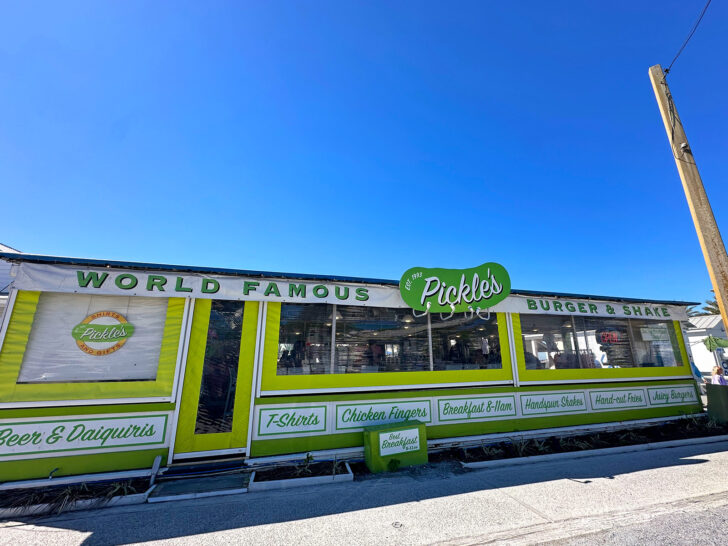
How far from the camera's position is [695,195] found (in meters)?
5.04

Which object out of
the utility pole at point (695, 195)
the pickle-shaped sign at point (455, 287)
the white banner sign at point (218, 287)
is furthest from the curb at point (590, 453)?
the utility pole at point (695, 195)

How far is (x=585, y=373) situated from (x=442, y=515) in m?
6.49

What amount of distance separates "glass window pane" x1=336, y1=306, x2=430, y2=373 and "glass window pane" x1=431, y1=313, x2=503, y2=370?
12.8 inches

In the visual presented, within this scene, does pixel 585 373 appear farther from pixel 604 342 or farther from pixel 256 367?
pixel 256 367

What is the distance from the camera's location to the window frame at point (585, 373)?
771 cm

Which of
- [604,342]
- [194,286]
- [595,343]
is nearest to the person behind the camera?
[194,286]

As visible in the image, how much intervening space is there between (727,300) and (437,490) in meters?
5.17

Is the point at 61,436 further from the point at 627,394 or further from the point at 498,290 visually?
the point at 627,394

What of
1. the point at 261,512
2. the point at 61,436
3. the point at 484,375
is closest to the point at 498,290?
the point at 484,375

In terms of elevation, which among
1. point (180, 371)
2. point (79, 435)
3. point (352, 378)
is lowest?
point (79, 435)

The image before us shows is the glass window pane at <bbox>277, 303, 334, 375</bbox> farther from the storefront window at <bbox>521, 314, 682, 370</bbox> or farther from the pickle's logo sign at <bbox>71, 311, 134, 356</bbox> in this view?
the storefront window at <bbox>521, 314, 682, 370</bbox>

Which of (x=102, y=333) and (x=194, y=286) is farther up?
(x=194, y=286)

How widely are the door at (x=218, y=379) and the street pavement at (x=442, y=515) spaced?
48.2 inches

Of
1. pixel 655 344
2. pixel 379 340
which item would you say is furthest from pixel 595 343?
pixel 379 340
